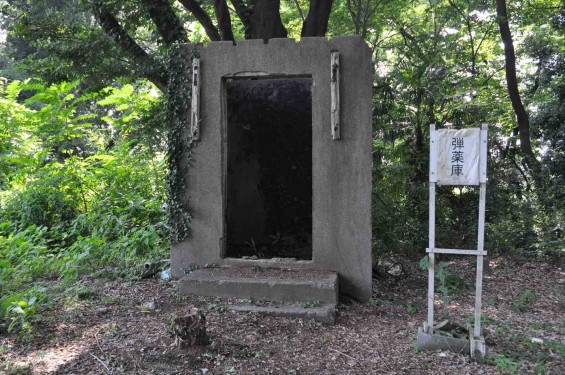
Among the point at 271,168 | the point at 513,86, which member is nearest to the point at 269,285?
the point at 271,168

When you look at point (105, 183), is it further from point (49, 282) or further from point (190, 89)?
point (190, 89)

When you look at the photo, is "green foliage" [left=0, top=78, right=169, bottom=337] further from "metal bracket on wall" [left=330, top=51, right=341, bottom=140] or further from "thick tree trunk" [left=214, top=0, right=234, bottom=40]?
"metal bracket on wall" [left=330, top=51, right=341, bottom=140]

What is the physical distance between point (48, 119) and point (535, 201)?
1082 cm

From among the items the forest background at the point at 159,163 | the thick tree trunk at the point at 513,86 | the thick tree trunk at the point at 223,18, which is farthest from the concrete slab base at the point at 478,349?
the thick tree trunk at the point at 513,86

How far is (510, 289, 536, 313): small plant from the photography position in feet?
18.0

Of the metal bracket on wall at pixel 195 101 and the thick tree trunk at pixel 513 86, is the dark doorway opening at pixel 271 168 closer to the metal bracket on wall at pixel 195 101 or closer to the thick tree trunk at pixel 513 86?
the metal bracket on wall at pixel 195 101

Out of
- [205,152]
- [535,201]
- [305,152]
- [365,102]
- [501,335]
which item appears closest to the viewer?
[501,335]

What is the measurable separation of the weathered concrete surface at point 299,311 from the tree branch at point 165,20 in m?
5.38

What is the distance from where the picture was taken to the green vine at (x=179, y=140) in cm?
607

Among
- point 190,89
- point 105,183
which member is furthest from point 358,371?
point 105,183

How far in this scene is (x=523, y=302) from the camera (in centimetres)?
578

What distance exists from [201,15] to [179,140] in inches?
144

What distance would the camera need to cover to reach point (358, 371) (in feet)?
12.4

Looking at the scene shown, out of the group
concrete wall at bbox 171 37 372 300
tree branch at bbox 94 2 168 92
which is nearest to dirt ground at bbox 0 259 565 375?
concrete wall at bbox 171 37 372 300
